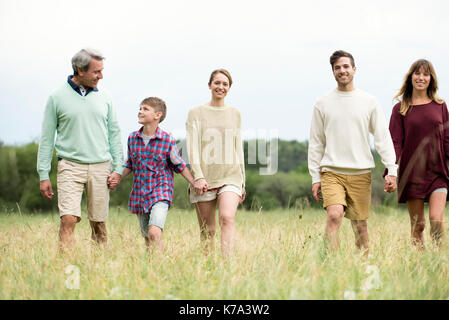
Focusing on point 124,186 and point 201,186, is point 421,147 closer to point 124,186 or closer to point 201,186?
point 201,186

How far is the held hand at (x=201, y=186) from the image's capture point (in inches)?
193

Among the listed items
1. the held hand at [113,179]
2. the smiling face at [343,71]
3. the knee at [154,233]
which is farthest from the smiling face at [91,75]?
the smiling face at [343,71]

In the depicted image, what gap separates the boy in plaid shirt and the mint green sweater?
0.32m

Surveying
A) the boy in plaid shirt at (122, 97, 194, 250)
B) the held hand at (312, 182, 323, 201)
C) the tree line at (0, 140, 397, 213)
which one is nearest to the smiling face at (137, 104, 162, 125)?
the boy in plaid shirt at (122, 97, 194, 250)

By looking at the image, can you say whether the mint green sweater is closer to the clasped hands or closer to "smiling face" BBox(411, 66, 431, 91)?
the clasped hands

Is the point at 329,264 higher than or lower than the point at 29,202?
higher

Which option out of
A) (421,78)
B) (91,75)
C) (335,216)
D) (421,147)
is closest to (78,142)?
(91,75)

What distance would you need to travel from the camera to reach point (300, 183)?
20859 mm

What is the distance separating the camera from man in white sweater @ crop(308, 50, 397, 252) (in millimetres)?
4957

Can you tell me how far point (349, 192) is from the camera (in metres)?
5.01

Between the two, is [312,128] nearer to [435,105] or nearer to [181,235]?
[435,105]

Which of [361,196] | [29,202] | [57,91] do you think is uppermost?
[57,91]
